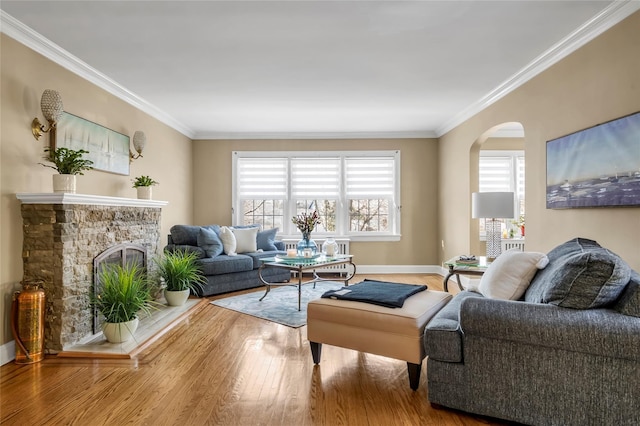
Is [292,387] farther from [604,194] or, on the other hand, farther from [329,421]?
[604,194]

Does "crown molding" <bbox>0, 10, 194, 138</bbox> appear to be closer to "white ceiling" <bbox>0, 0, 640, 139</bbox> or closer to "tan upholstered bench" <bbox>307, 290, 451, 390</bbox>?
"white ceiling" <bbox>0, 0, 640, 139</bbox>

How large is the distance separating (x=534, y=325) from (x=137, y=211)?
398cm

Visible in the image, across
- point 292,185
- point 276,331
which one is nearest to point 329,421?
point 276,331

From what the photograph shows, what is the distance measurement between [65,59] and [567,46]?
14.6 ft

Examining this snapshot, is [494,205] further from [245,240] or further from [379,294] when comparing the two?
[245,240]

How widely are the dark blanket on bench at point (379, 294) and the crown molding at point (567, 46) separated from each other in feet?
7.89

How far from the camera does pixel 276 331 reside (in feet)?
11.9

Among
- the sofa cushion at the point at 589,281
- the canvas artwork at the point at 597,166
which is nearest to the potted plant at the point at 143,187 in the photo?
the sofa cushion at the point at 589,281

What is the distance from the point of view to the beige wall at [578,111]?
2.69 metres

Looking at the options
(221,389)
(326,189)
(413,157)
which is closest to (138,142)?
(326,189)

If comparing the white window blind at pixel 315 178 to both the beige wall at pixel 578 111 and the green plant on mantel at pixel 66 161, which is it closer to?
the beige wall at pixel 578 111

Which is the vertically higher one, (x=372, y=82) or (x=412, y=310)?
(x=372, y=82)

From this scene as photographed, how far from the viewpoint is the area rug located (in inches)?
159

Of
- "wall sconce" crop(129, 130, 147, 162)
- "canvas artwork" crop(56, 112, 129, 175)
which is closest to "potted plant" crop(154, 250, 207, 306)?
"canvas artwork" crop(56, 112, 129, 175)
